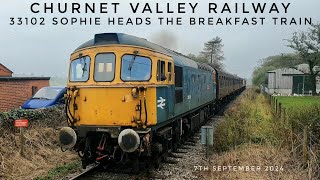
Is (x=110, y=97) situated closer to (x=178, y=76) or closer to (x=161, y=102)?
(x=161, y=102)

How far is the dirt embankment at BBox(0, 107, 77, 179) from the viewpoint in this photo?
8773 mm

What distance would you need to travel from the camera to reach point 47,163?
31.7 feet

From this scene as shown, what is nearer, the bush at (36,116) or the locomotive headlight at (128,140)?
the locomotive headlight at (128,140)

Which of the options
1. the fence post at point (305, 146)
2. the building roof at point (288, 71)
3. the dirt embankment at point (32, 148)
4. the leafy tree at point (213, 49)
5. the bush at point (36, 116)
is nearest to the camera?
the fence post at point (305, 146)

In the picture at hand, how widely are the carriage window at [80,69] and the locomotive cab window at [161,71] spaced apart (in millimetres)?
1706

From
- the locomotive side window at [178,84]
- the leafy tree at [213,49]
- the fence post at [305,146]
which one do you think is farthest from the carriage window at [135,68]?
the leafy tree at [213,49]

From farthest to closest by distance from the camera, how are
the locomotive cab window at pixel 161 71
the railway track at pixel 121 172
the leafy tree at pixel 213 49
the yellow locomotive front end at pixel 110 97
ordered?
the leafy tree at pixel 213 49
the locomotive cab window at pixel 161 71
the railway track at pixel 121 172
the yellow locomotive front end at pixel 110 97

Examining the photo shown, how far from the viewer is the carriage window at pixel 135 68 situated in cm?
817

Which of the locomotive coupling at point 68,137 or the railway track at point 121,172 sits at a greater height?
the locomotive coupling at point 68,137

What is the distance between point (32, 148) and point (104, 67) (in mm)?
3884

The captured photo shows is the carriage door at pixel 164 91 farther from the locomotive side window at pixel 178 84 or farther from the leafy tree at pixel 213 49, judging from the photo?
the leafy tree at pixel 213 49

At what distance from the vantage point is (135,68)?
8.26 m

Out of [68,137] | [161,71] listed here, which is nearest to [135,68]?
[161,71]

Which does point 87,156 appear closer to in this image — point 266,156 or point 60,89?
point 266,156
